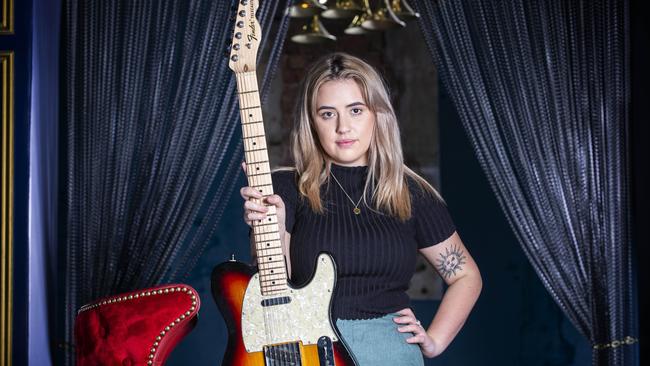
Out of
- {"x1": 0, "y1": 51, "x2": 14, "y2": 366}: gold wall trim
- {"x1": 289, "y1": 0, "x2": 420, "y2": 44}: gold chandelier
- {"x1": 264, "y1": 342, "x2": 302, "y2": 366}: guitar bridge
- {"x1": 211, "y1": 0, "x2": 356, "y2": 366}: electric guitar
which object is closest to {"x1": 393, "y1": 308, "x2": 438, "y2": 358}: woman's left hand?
{"x1": 211, "y1": 0, "x2": 356, "y2": 366}: electric guitar

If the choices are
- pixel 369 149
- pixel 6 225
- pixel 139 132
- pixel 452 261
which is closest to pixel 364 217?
pixel 369 149

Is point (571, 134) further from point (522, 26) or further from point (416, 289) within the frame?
point (416, 289)

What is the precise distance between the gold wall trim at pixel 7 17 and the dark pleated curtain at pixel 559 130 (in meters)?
1.65

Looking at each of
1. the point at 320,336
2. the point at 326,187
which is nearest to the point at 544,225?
the point at 326,187

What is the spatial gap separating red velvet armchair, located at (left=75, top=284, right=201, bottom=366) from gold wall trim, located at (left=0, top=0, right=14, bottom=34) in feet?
4.31

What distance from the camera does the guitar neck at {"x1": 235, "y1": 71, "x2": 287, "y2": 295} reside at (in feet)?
6.98

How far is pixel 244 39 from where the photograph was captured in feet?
7.26

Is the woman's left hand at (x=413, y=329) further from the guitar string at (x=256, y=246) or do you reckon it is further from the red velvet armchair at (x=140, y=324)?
the red velvet armchair at (x=140, y=324)

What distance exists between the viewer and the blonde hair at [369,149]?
232 centimetres

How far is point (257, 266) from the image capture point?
85.1 inches

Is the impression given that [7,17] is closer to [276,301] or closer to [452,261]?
[276,301]

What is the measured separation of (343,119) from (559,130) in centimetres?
105

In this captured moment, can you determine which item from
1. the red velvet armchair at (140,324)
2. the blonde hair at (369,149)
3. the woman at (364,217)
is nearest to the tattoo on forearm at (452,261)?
the woman at (364,217)

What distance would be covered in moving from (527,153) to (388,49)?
6.66 ft
